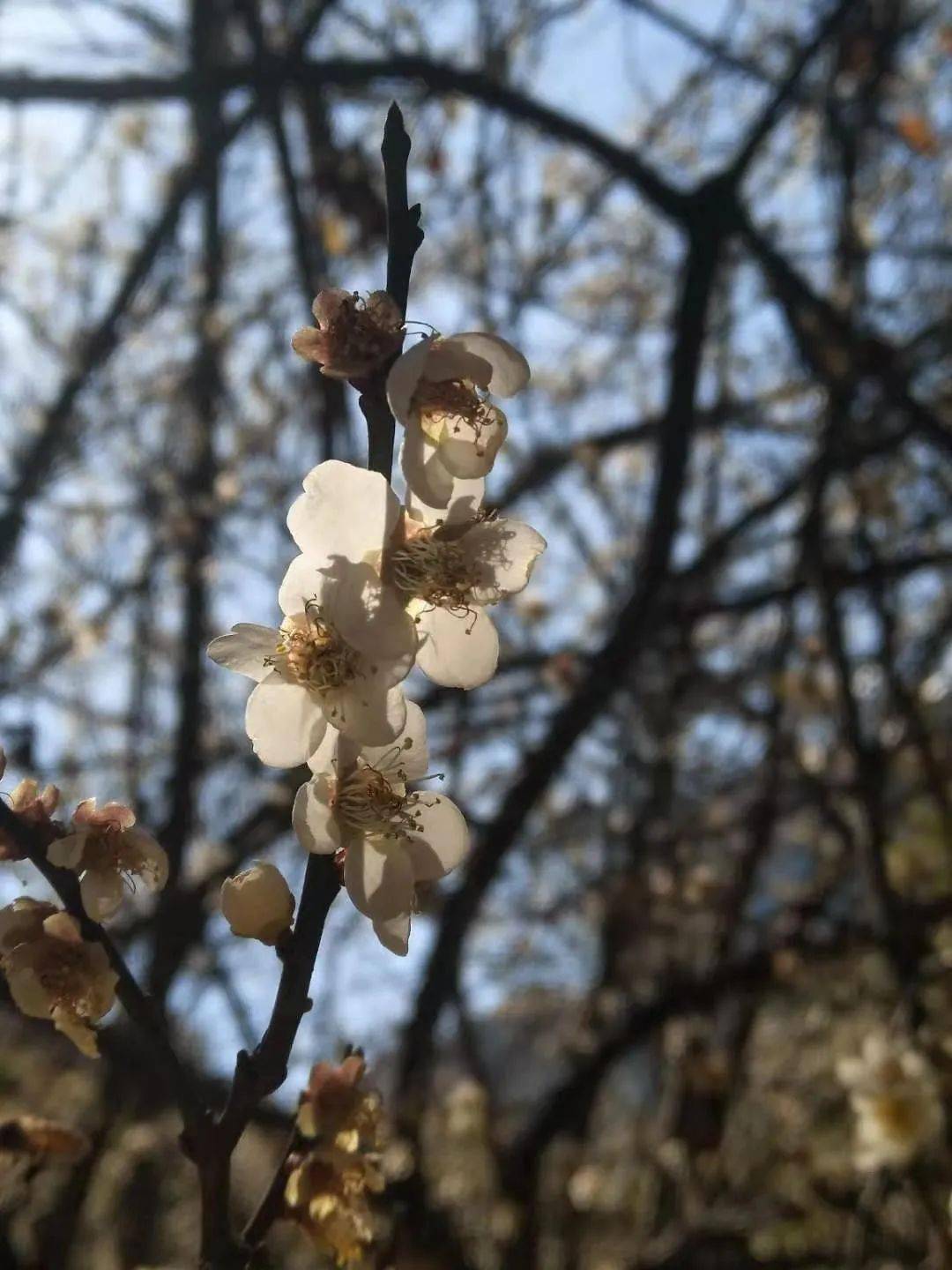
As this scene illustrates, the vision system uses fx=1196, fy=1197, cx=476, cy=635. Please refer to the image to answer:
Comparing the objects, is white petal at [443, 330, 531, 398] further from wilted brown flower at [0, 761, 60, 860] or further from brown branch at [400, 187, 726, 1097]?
brown branch at [400, 187, 726, 1097]

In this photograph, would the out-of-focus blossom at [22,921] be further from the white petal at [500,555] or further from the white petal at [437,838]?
the white petal at [500,555]

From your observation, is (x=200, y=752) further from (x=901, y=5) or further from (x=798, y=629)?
(x=901, y=5)

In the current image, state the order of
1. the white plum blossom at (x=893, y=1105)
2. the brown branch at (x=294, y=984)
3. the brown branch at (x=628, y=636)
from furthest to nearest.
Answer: the brown branch at (x=628, y=636)
the white plum blossom at (x=893, y=1105)
the brown branch at (x=294, y=984)

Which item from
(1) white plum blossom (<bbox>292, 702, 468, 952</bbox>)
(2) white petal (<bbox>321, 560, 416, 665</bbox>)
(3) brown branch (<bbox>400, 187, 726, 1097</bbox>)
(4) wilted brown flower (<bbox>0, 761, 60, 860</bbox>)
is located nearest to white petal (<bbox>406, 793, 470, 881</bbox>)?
(1) white plum blossom (<bbox>292, 702, 468, 952</bbox>)

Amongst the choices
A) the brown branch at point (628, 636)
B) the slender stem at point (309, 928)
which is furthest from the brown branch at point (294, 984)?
the brown branch at point (628, 636)

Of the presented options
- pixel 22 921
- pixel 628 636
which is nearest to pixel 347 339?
pixel 22 921

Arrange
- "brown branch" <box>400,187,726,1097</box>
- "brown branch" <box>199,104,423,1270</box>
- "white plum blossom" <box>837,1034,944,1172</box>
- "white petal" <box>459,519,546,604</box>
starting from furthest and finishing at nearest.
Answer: "brown branch" <box>400,187,726,1097</box> < "white plum blossom" <box>837,1034,944,1172</box> < "white petal" <box>459,519,546,604</box> < "brown branch" <box>199,104,423,1270</box>

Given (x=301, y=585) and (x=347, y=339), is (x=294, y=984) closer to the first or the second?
(x=301, y=585)
